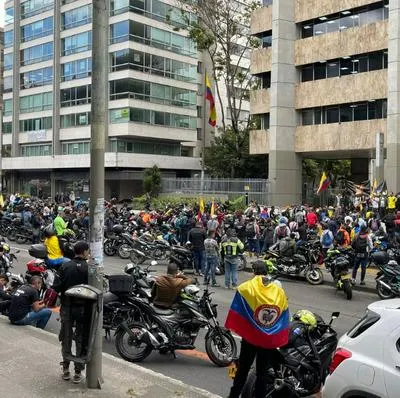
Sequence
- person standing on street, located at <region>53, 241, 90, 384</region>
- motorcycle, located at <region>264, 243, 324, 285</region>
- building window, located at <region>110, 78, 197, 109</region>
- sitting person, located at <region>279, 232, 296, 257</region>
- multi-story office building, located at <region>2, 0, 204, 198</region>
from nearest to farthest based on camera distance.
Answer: person standing on street, located at <region>53, 241, 90, 384</region> → motorcycle, located at <region>264, 243, 324, 285</region> → sitting person, located at <region>279, 232, 296, 257</region> → building window, located at <region>110, 78, 197, 109</region> → multi-story office building, located at <region>2, 0, 204, 198</region>

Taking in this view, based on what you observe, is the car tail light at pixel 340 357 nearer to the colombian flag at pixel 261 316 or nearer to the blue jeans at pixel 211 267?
the colombian flag at pixel 261 316

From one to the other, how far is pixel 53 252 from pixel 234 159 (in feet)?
125

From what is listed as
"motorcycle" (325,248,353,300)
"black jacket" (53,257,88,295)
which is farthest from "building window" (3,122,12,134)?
"black jacket" (53,257,88,295)

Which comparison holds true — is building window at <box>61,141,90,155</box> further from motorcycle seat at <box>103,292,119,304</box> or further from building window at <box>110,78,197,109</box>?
motorcycle seat at <box>103,292,119,304</box>

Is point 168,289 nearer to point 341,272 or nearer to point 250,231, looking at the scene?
point 341,272

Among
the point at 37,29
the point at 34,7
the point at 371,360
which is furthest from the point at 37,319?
the point at 34,7

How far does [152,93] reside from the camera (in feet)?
185

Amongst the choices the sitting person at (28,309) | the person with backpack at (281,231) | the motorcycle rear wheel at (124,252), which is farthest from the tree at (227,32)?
the sitting person at (28,309)

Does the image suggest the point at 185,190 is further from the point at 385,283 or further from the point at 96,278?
the point at 96,278

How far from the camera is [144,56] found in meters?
55.6

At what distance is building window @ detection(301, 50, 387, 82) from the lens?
114 ft

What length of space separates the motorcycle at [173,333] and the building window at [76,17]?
53.3 m

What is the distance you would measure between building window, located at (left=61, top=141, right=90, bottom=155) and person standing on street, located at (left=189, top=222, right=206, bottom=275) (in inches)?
1663

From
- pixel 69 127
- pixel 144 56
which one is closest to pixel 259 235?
pixel 144 56
